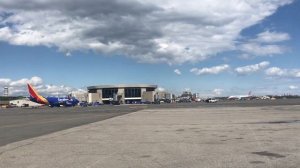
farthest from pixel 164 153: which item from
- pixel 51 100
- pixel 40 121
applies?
pixel 51 100

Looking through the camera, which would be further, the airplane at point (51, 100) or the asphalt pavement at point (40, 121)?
the airplane at point (51, 100)

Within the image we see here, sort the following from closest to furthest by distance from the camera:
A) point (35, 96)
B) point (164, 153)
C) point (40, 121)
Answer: point (164, 153) < point (40, 121) < point (35, 96)

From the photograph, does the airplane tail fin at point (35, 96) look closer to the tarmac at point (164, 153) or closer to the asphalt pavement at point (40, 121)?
the asphalt pavement at point (40, 121)

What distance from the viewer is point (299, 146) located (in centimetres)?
1544

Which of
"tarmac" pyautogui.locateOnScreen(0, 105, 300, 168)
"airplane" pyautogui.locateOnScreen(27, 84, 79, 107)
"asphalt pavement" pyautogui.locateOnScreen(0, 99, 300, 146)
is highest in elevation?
"airplane" pyautogui.locateOnScreen(27, 84, 79, 107)

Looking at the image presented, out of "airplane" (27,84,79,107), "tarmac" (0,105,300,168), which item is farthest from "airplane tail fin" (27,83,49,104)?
"tarmac" (0,105,300,168)

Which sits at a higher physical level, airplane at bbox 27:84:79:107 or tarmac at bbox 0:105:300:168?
airplane at bbox 27:84:79:107

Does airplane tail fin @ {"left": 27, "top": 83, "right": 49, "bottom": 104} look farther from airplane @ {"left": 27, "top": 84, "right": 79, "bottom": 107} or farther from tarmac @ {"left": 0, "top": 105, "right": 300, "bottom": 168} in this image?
tarmac @ {"left": 0, "top": 105, "right": 300, "bottom": 168}

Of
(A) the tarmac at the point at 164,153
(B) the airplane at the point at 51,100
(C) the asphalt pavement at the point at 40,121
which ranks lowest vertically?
(A) the tarmac at the point at 164,153

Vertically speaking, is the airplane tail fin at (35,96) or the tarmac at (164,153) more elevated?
the airplane tail fin at (35,96)

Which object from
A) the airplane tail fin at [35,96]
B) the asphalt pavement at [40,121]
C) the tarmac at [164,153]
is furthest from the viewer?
the airplane tail fin at [35,96]

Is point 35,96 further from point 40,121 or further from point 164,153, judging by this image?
point 164,153

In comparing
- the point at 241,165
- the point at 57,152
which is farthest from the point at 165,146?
the point at 241,165

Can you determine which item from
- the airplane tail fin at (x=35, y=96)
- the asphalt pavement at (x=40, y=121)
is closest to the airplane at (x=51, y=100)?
the airplane tail fin at (x=35, y=96)
